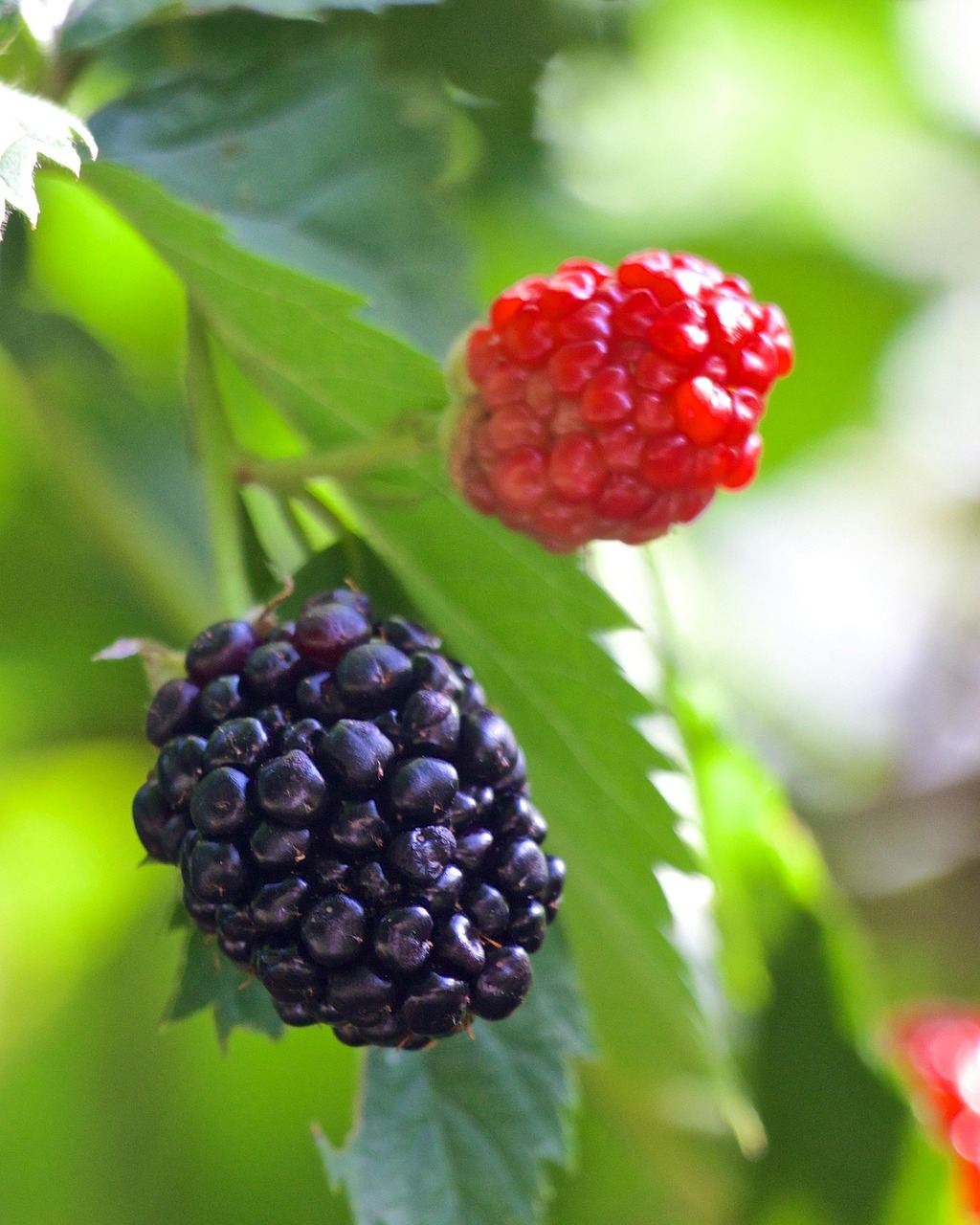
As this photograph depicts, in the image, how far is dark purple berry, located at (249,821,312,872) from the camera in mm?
528

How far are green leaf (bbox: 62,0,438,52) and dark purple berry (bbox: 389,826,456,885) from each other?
477 millimetres

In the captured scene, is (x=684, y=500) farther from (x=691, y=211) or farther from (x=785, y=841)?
(x=691, y=211)

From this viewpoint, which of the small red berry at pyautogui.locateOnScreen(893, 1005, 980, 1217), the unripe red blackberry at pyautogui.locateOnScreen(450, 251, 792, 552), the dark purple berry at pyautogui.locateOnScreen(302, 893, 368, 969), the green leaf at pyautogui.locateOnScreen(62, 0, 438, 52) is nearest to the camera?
the dark purple berry at pyautogui.locateOnScreen(302, 893, 368, 969)

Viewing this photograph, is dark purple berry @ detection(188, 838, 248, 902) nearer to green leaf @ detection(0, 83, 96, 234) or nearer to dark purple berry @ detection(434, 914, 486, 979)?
dark purple berry @ detection(434, 914, 486, 979)

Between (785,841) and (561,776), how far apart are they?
368 mm

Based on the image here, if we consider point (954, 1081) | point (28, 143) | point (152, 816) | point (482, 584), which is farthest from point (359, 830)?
point (954, 1081)

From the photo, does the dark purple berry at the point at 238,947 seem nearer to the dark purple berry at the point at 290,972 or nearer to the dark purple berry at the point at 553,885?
the dark purple berry at the point at 290,972

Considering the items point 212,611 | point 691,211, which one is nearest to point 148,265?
point 212,611

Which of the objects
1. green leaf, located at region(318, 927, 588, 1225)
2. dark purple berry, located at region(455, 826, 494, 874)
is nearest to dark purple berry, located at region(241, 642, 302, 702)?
dark purple berry, located at region(455, 826, 494, 874)

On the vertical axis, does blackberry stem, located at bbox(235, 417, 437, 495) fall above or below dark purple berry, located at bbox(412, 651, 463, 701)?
above

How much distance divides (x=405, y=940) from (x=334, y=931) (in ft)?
0.09

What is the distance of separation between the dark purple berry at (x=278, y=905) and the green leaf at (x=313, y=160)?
0.41 meters

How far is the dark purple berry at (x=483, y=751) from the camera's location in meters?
0.57

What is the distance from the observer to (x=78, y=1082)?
1275mm
